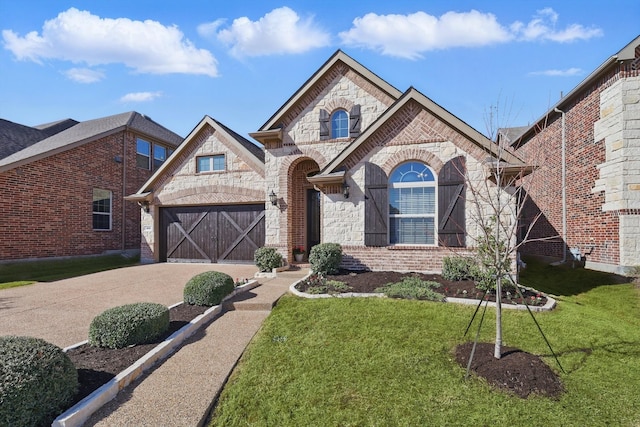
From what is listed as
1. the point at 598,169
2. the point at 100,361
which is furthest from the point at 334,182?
the point at 598,169

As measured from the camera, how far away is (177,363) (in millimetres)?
4094

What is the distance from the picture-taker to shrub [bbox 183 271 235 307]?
20.0 feet

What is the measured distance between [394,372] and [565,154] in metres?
12.2

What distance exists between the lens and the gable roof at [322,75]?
10.4 m

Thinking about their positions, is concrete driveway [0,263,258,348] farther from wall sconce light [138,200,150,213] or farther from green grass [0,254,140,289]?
wall sconce light [138,200,150,213]

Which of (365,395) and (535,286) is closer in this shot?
(365,395)

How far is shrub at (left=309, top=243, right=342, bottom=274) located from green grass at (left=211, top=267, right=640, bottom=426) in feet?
7.48

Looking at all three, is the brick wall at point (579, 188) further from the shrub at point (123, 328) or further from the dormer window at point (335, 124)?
the shrub at point (123, 328)

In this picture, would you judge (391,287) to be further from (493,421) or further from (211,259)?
(211,259)

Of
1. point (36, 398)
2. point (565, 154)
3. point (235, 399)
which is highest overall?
point (565, 154)

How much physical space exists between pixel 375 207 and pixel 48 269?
500 inches

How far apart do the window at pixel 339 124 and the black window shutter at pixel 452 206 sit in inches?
160

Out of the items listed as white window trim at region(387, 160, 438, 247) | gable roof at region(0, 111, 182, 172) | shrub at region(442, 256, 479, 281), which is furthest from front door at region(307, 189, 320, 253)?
gable roof at region(0, 111, 182, 172)

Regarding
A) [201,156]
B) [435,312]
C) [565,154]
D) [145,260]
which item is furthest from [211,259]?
[565,154]
